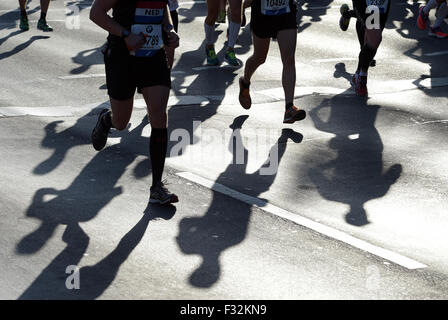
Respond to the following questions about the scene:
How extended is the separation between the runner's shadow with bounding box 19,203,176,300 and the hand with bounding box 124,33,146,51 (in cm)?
127

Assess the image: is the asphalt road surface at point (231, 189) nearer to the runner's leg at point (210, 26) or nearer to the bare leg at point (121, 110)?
the runner's leg at point (210, 26)

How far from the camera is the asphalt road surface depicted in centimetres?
588

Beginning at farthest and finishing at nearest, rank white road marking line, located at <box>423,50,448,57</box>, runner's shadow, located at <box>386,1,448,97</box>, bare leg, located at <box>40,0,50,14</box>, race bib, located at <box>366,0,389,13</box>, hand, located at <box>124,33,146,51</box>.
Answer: bare leg, located at <box>40,0,50,14</box> < white road marking line, located at <box>423,50,448,57</box> < runner's shadow, located at <box>386,1,448,97</box> < race bib, located at <box>366,0,389,13</box> < hand, located at <box>124,33,146,51</box>

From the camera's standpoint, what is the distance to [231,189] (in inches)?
307

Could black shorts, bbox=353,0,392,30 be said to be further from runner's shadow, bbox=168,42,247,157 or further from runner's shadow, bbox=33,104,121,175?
runner's shadow, bbox=33,104,121,175

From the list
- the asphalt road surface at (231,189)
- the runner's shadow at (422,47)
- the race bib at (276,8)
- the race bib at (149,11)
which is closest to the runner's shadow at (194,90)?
the asphalt road surface at (231,189)

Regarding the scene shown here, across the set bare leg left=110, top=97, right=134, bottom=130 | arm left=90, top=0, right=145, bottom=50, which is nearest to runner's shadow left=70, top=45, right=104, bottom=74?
bare leg left=110, top=97, right=134, bottom=130

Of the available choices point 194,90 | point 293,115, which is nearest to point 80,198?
point 293,115

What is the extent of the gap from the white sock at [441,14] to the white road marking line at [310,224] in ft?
27.9

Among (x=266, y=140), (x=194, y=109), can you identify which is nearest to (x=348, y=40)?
(x=194, y=109)

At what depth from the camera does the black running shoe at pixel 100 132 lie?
8203 millimetres

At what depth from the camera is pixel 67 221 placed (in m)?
6.88

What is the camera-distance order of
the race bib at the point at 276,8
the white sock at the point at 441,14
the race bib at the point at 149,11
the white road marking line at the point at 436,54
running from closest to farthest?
1. the race bib at the point at 149,11
2. the race bib at the point at 276,8
3. the white road marking line at the point at 436,54
4. the white sock at the point at 441,14
